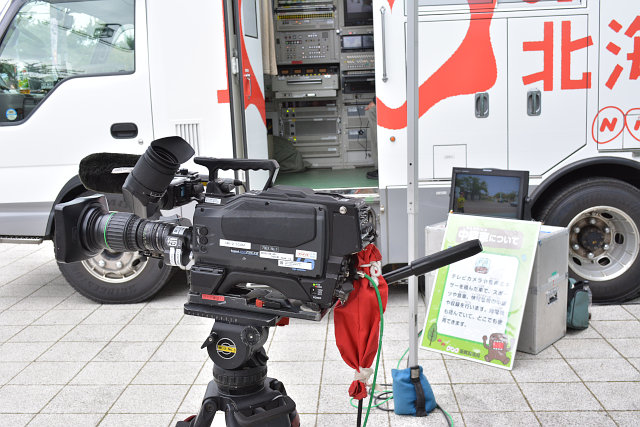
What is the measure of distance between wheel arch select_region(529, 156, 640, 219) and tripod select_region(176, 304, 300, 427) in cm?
308

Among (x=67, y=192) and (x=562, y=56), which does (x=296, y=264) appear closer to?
(x=562, y=56)

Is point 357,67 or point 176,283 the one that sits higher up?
point 357,67

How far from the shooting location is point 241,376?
2.41m

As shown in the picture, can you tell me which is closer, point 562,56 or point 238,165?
point 238,165

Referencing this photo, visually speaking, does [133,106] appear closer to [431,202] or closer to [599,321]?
[431,202]

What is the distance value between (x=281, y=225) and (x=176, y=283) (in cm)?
413

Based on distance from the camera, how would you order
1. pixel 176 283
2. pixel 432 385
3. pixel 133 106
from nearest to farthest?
pixel 432 385
pixel 133 106
pixel 176 283

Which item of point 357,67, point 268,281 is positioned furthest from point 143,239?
point 357,67

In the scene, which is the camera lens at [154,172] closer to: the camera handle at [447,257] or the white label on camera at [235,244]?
the white label on camera at [235,244]

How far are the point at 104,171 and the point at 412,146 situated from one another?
1496 millimetres

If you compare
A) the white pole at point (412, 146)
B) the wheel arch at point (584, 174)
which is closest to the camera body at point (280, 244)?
the white pole at point (412, 146)

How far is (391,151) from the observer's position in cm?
496

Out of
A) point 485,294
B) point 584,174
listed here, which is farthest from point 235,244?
point 584,174

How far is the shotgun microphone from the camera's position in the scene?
2.46 meters
